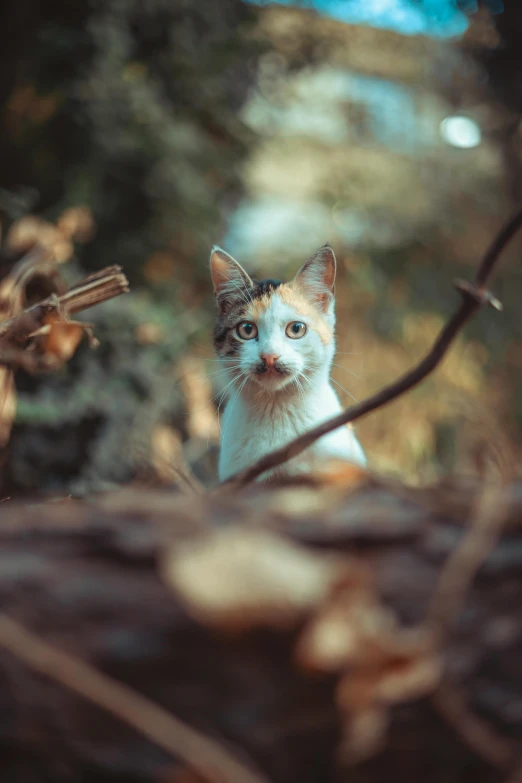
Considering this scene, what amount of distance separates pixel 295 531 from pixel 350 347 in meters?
1.97

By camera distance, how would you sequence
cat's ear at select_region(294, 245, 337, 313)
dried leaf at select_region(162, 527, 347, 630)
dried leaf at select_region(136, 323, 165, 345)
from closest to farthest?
dried leaf at select_region(162, 527, 347, 630) < cat's ear at select_region(294, 245, 337, 313) < dried leaf at select_region(136, 323, 165, 345)

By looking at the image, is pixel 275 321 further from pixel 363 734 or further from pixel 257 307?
pixel 363 734

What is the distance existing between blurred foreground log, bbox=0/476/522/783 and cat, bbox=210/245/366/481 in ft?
1.89

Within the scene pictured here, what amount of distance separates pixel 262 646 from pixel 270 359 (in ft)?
2.25

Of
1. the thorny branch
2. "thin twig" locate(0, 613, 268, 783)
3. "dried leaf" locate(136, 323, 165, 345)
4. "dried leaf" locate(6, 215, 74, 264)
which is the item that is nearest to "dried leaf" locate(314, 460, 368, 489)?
the thorny branch

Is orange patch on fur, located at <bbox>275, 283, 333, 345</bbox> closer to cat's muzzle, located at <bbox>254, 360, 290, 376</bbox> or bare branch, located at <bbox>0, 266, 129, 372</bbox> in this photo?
cat's muzzle, located at <bbox>254, 360, 290, 376</bbox>

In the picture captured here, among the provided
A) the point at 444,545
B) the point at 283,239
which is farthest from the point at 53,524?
the point at 283,239

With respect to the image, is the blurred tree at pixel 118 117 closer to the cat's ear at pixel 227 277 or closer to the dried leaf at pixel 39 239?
the dried leaf at pixel 39 239

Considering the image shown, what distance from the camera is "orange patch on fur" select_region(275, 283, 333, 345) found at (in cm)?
103

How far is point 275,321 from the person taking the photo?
1009 millimetres

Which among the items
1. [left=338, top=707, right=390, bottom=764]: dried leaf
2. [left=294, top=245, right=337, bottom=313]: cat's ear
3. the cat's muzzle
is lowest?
[left=338, top=707, right=390, bottom=764]: dried leaf

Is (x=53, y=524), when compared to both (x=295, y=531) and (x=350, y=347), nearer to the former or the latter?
(x=295, y=531)

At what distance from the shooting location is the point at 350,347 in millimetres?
2232

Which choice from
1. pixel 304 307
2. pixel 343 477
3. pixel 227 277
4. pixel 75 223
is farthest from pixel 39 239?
pixel 343 477
